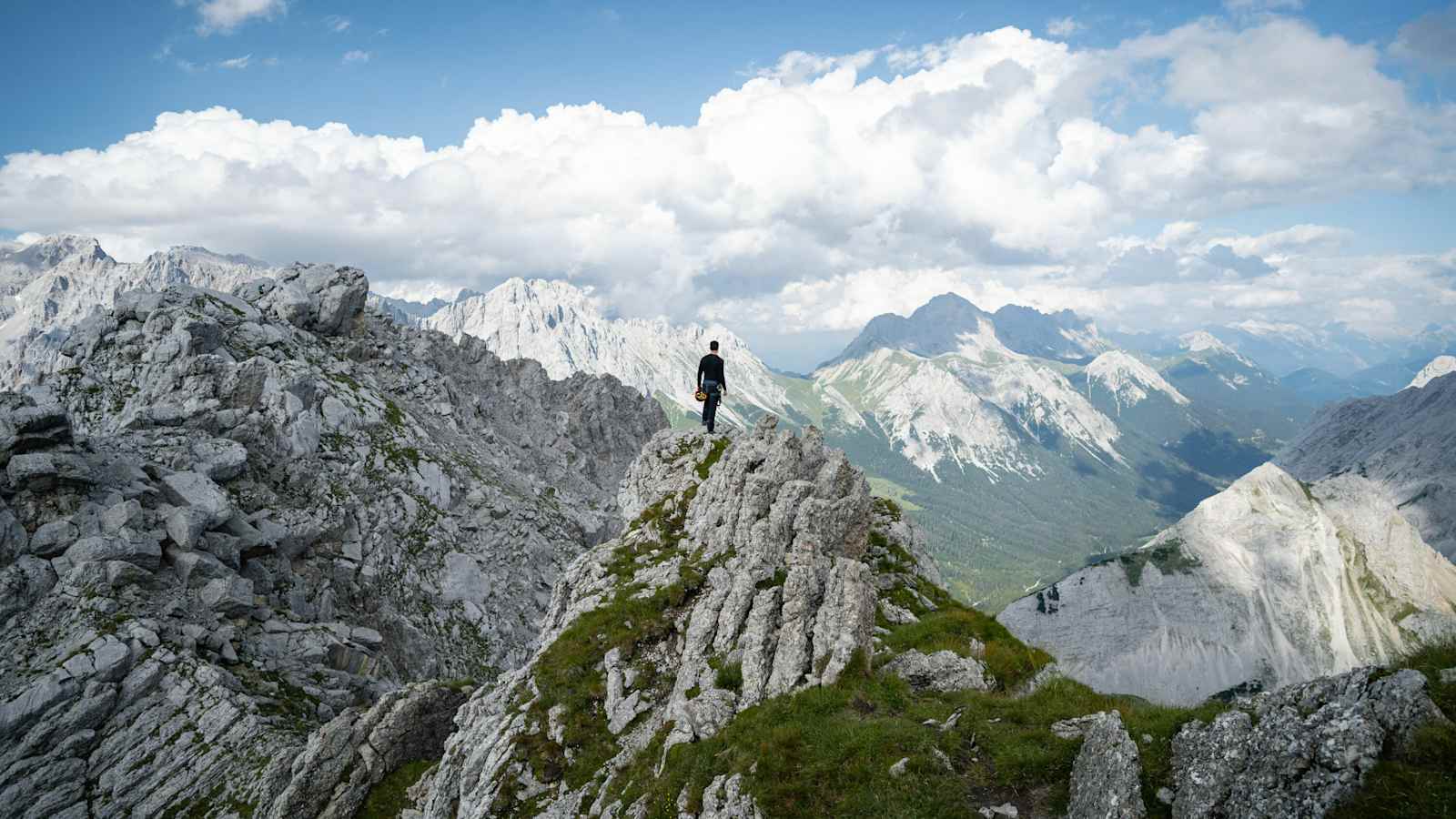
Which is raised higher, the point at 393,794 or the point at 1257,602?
the point at 393,794

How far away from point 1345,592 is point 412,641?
105507mm

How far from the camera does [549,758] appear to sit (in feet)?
71.4

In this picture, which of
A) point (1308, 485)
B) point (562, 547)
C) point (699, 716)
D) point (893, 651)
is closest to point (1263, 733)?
point (893, 651)

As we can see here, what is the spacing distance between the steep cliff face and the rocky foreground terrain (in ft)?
0.57

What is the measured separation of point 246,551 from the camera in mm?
43688

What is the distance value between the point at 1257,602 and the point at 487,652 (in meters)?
91.7

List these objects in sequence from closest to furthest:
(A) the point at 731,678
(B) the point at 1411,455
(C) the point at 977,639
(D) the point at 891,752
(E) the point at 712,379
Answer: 1. (D) the point at 891,752
2. (A) the point at 731,678
3. (C) the point at 977,639
4. (E) the point at 712,379
5. (B) the point at 1411,455

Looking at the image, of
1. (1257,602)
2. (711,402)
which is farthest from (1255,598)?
(711,402)

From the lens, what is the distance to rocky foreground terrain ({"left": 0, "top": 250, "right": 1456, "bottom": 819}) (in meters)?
12.5

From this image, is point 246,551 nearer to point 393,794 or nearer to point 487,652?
point 487,652

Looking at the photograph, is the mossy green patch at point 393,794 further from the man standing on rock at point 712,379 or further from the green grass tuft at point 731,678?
the man standing on rock at point 712,379

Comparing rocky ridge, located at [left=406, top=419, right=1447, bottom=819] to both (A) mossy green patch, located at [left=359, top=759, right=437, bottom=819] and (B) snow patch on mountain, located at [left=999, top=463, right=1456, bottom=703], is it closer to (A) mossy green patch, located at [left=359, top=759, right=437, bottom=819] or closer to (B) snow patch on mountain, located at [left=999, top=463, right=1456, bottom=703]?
(A) mossy green patch, located at [left=359, top=759, right=437, bottom=819]

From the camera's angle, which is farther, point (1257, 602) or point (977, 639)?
point (1257, 602)

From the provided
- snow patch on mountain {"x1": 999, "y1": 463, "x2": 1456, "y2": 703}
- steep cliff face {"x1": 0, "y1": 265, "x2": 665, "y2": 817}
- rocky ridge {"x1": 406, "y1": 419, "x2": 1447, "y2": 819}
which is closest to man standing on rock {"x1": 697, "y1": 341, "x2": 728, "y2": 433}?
rocky ridge {"x1": 406, "y1": 419, "x2": 1447, "y2": 819}
